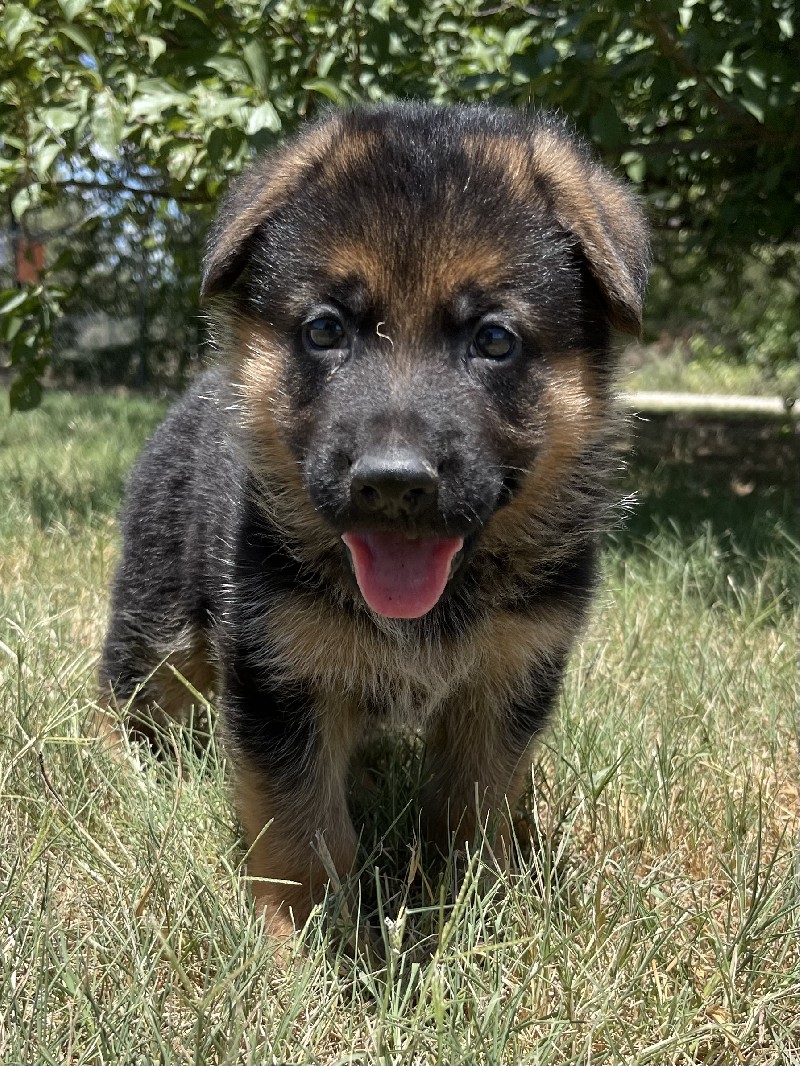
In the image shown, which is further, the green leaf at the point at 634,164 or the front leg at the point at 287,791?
the green leaf at the point at 634,164

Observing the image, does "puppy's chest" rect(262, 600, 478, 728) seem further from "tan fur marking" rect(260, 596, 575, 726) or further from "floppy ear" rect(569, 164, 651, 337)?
"floppy ear" rect(569, 164, 651, 337)

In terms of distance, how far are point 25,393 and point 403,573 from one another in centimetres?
383

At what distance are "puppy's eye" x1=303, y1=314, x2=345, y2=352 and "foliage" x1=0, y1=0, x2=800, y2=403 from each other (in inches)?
71.9

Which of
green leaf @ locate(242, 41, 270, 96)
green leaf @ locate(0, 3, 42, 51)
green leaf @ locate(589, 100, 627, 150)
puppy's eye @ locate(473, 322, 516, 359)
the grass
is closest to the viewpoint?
the grass

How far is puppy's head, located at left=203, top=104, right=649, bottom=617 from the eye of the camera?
198 cm

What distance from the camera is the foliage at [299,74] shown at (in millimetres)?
3875

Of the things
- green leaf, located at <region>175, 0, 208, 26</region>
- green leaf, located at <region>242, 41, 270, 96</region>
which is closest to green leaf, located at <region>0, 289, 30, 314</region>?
green leaf, located at <region>175, 0, 208, 26</region>

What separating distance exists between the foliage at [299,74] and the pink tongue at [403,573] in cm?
224

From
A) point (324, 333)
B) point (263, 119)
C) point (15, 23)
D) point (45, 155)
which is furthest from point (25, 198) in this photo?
point (324, 333)

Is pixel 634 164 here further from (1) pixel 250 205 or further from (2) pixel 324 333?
(2) pixel 324 333

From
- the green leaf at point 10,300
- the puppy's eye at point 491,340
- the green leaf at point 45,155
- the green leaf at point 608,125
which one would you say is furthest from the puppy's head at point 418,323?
the green leaf at point 10,300

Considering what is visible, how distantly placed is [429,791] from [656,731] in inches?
31.4

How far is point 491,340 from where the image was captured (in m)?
2.11

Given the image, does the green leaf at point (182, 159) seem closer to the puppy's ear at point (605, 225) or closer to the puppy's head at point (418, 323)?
the puppy's head at point (418, 323)
